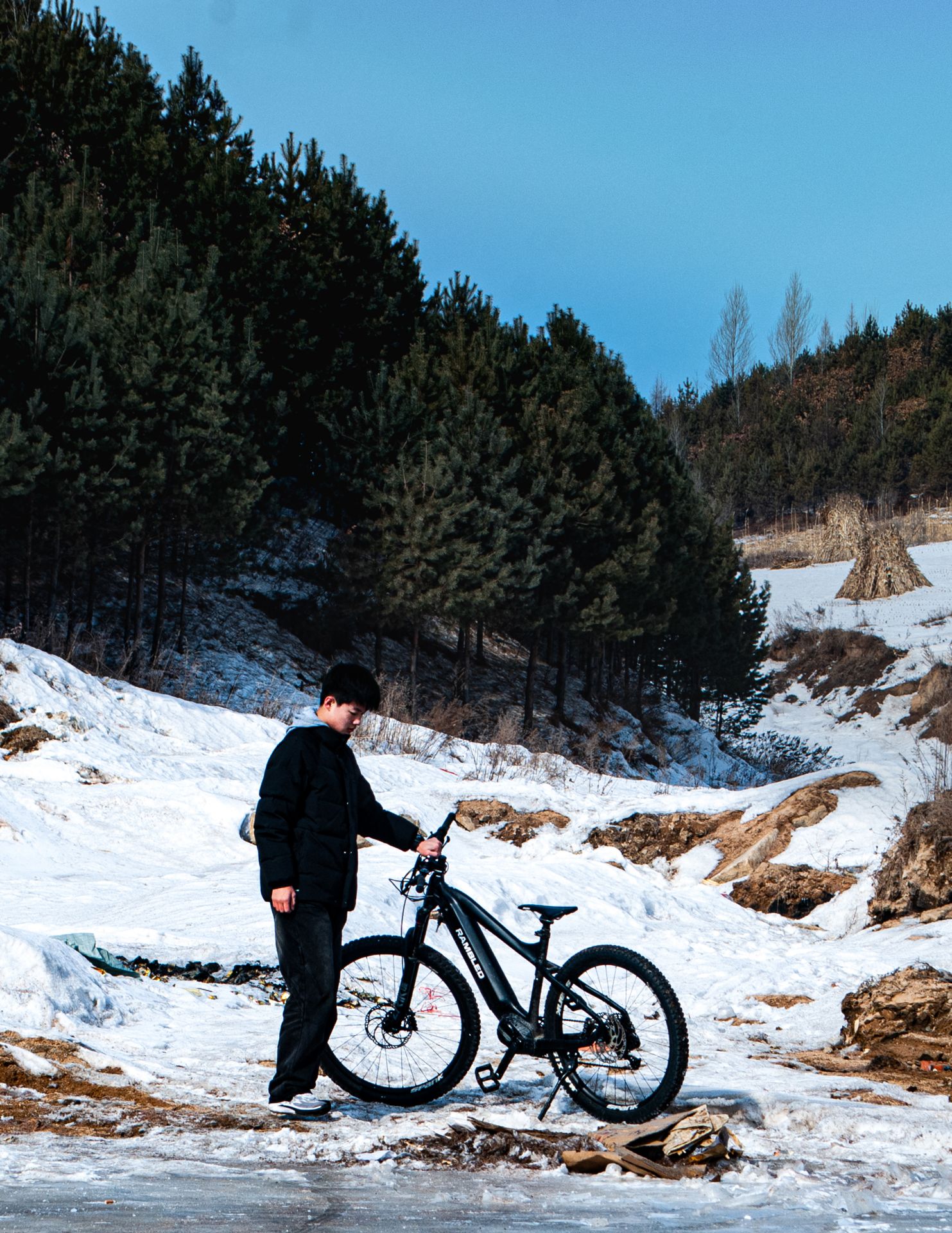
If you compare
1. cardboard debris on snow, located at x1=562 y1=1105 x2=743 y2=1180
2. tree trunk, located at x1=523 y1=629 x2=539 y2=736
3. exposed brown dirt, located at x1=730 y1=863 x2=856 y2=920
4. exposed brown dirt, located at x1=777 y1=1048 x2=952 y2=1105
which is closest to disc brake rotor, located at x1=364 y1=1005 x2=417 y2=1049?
cardboard debris on snow, located at x1=562 y1=1105 x2=743 y2=1180

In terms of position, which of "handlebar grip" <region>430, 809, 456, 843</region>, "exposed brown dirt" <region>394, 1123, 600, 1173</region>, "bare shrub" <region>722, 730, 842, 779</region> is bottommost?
→ "exposed brown dirt" <region>394, 1123, 600, 1173</region>

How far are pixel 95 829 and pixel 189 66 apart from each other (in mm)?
24273

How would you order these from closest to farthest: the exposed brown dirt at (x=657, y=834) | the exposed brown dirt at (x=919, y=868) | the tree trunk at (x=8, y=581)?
1. the exposed brown dirt at (x=919, y=868)
2. the exposed brown dirt at (x=657, y=834)
3. the tree trunk at (x=8, y=581)

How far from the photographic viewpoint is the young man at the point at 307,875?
4.62 meters

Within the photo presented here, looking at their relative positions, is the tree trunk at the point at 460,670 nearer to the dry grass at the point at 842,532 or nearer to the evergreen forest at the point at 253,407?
the evergreen forest at the point at 253,407

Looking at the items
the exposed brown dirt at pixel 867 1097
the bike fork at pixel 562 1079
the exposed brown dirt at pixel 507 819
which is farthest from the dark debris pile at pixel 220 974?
the exposed brown dirt at pixel 507 819

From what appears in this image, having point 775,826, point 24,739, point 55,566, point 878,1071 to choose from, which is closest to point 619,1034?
point 878,1071

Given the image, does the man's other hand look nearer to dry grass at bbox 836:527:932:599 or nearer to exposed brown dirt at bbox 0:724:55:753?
exposed brown dirt at bbox 0:724:55:753

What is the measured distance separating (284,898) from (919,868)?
272 inches

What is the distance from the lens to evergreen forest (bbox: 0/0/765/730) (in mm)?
21859

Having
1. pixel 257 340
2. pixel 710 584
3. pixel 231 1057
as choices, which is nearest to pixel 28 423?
pixel 257 340

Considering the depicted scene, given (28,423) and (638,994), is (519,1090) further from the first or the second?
(28,423)

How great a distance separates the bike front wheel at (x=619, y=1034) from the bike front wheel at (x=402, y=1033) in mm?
388

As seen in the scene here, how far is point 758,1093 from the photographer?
4.88 metres
